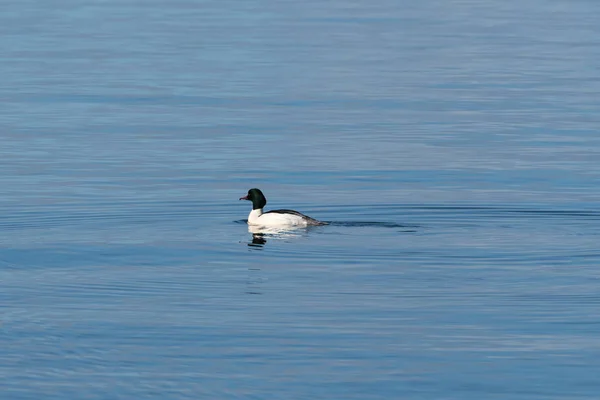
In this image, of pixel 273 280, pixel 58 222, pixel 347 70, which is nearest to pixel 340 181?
pixel 58 222

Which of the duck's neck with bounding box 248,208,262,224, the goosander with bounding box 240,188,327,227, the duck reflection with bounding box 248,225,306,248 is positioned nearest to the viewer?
the duck reflection with bounding box 248,225,306,248

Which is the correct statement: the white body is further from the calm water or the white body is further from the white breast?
the calm water

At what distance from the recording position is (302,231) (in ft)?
64.3

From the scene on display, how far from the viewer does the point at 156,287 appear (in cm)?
1584

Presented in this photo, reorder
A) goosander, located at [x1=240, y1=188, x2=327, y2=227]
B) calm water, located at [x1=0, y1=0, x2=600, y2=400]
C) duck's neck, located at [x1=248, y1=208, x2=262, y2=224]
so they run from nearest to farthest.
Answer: calm water, located at [x1=0, y1=0, x2=600, y2=400]
goosander, located at [x1=240, y1=188, x2=327, y2=227]
duck's neck, located at [x1=248, y1=208, x2=262, y2=224]

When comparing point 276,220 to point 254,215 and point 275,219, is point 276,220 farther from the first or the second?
point 254,215

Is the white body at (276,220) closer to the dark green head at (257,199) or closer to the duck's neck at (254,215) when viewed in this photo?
the duck's neck at (254,215)

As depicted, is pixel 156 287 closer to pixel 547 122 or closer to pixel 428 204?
pixel 428 204

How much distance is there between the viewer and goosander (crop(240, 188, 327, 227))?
65.2 feet

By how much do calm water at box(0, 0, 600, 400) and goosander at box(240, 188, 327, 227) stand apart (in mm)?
340

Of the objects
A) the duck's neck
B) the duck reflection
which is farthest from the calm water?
the duck's neck

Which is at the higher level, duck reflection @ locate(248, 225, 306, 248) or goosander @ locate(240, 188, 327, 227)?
goosander @ locate(240, 188, 327, 227)

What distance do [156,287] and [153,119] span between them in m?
15.8

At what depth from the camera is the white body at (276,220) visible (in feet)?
65.3
